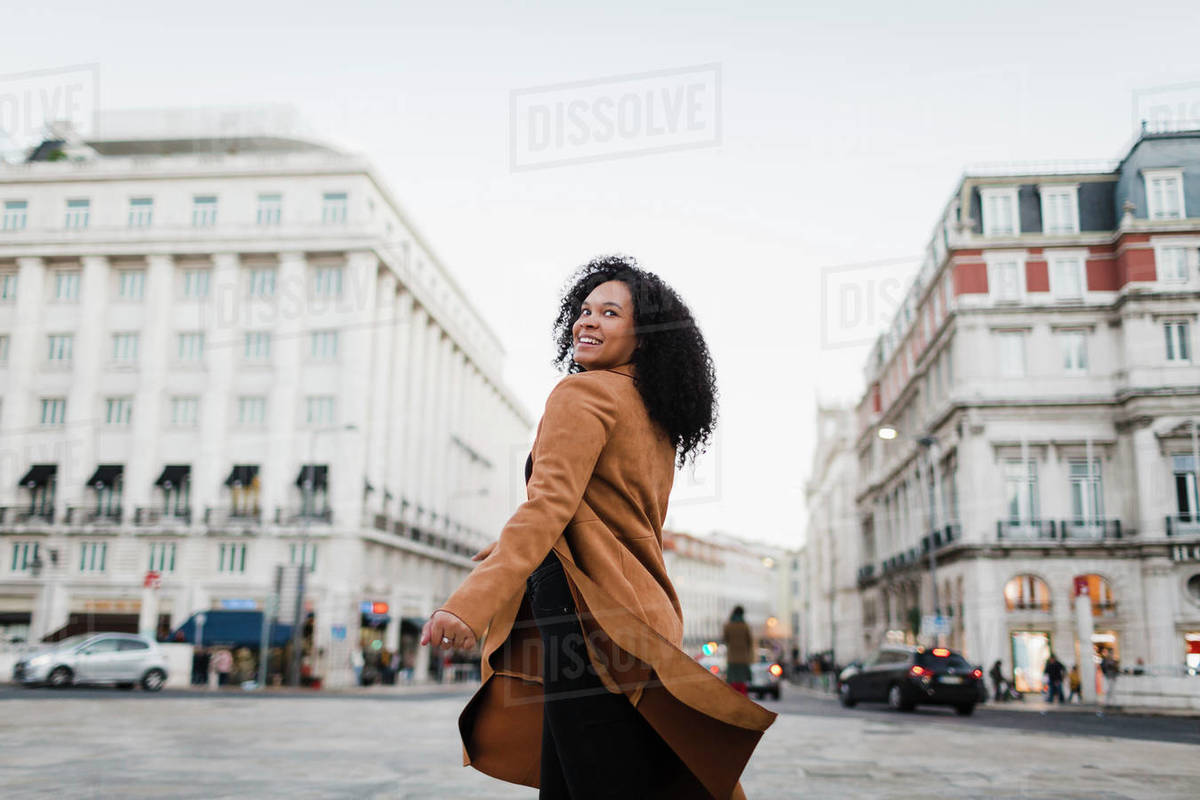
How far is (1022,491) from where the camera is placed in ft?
135

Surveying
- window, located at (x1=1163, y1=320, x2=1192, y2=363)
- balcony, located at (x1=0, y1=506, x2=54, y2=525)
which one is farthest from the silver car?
window, located at (x1=1163, y1=320, x2=1192, y2=363)

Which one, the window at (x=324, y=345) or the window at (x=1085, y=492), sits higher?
the window at (x=324, y=345)

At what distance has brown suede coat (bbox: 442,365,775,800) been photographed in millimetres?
2451

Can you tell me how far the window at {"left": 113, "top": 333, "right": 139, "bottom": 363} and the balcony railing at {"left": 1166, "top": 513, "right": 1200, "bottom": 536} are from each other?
142ft

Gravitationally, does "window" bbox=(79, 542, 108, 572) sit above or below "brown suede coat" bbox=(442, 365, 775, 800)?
above

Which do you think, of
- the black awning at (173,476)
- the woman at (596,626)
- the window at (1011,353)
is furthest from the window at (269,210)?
A: the woman at (596,626)

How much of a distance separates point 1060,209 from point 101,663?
126ft

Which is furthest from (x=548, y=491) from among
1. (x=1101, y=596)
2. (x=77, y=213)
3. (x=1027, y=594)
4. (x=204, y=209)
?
(x=77, y=213)

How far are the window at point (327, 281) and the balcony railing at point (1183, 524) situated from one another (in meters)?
35.3

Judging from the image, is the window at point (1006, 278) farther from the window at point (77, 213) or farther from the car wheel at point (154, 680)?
the window at point (77, 213)

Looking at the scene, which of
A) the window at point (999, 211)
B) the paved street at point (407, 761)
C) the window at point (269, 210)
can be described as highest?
the window at point (269, 210)

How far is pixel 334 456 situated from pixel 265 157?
14750mm

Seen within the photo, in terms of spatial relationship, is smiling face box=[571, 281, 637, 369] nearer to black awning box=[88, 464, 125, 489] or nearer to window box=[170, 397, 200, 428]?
window box=[170, 397, 200, 428]

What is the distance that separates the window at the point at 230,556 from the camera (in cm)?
4303
